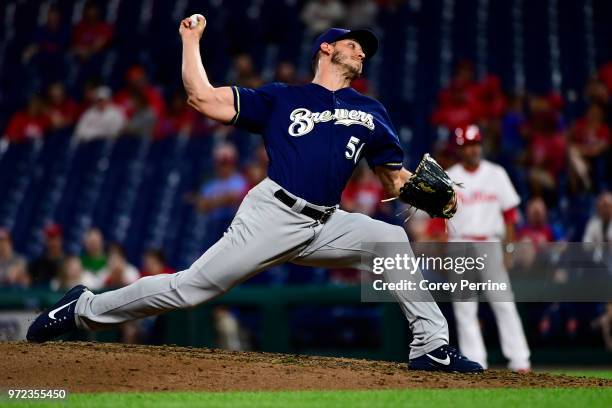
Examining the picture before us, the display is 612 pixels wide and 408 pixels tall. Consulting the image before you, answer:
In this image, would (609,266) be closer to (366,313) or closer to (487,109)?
(366,313)

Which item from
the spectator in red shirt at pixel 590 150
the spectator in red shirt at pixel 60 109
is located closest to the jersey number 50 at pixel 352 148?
the spectator in red shirt at pixel 590 150

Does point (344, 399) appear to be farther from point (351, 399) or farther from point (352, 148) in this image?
point (352, 148)

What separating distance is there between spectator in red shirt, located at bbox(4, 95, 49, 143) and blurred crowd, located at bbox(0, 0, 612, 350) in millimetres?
15

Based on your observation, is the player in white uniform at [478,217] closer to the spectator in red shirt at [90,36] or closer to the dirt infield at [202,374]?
the dirt infield at [202,374]

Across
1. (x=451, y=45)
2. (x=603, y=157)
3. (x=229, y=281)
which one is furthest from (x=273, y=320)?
(x=451, y=45)

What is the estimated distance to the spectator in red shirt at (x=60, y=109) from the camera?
475 inches

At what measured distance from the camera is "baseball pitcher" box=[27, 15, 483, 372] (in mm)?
4520

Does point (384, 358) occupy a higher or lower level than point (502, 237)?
lower

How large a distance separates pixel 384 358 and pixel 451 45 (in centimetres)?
450

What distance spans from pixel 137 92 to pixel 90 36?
195 centimetres

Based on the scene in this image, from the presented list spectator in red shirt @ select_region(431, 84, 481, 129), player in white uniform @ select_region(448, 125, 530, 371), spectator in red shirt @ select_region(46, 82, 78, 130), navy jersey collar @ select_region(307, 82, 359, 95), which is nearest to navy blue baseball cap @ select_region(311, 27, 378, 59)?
navy jersey collar @ select_region(307, 82, 359, 95)

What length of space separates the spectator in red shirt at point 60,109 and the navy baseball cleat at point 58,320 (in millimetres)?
7325

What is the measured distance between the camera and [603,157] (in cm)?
895

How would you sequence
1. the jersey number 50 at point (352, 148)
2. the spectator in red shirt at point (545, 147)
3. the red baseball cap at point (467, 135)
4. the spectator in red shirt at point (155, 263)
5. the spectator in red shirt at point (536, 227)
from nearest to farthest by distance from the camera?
the jersey number 50 at point (352, 148), the red baseball cap at point (467, 135), the spectator in red shirt at point (536, 227), the spectator in red shirt at point (155, 263), the spectator in red shirt at point (545, 147)
